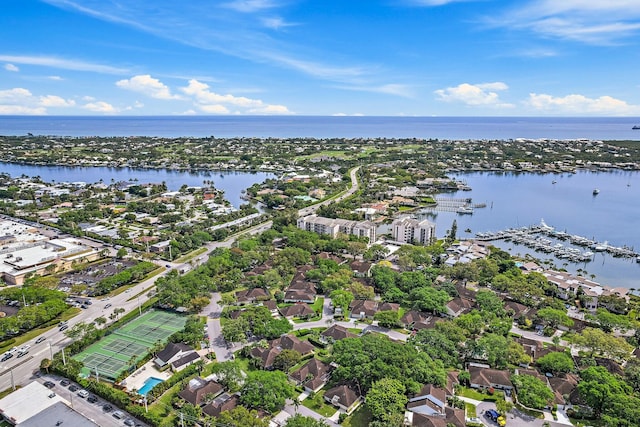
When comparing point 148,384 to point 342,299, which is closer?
point 148,384

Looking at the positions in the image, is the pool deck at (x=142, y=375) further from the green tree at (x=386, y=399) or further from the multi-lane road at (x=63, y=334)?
the green tree at (x=386, y=399)

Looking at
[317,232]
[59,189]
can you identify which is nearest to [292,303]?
[317,232]

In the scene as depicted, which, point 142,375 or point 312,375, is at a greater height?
point 312,375

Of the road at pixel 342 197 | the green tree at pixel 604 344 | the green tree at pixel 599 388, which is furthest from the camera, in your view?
the road at pixel 342 197

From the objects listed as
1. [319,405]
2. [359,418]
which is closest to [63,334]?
[319,405]

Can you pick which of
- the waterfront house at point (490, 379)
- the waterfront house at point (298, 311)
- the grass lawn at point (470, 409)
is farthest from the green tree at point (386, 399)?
the waterfront house at point (298, 311)

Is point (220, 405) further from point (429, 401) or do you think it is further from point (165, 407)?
point (429, 401)

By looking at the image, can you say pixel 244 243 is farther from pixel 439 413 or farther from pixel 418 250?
pixel 439 413
